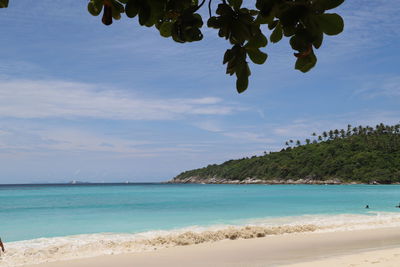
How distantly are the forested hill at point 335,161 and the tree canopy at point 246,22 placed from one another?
103264 mm

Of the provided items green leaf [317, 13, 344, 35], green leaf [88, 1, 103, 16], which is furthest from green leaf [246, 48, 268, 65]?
green leaf [88, 1, 103, 16]

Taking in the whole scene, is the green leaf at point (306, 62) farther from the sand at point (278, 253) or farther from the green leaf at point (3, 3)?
the sand at point (278, 253)

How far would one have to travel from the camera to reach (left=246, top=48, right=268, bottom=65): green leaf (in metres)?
1.27

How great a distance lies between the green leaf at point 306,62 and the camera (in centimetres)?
111

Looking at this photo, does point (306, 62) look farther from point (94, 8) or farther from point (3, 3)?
point (3, 3)

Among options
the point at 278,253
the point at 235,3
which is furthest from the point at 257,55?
the point at 278,253

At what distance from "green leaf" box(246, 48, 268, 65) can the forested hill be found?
10323 centimetres

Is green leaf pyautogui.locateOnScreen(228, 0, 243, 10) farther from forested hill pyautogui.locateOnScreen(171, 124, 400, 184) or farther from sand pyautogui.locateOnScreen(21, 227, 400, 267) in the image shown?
forested hill pyautogui.locateOnScreen(171, 124, 400, 184)

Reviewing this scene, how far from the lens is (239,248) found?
12.7 meters

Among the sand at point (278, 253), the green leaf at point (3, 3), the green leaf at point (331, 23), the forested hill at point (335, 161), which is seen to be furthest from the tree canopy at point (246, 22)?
the forested hill at point (335, 161)

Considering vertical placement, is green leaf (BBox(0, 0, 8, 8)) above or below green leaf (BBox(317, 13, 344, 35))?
above

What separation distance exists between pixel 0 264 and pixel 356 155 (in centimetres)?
10529

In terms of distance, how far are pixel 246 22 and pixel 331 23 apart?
29cm

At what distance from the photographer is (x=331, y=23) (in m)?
0.98
